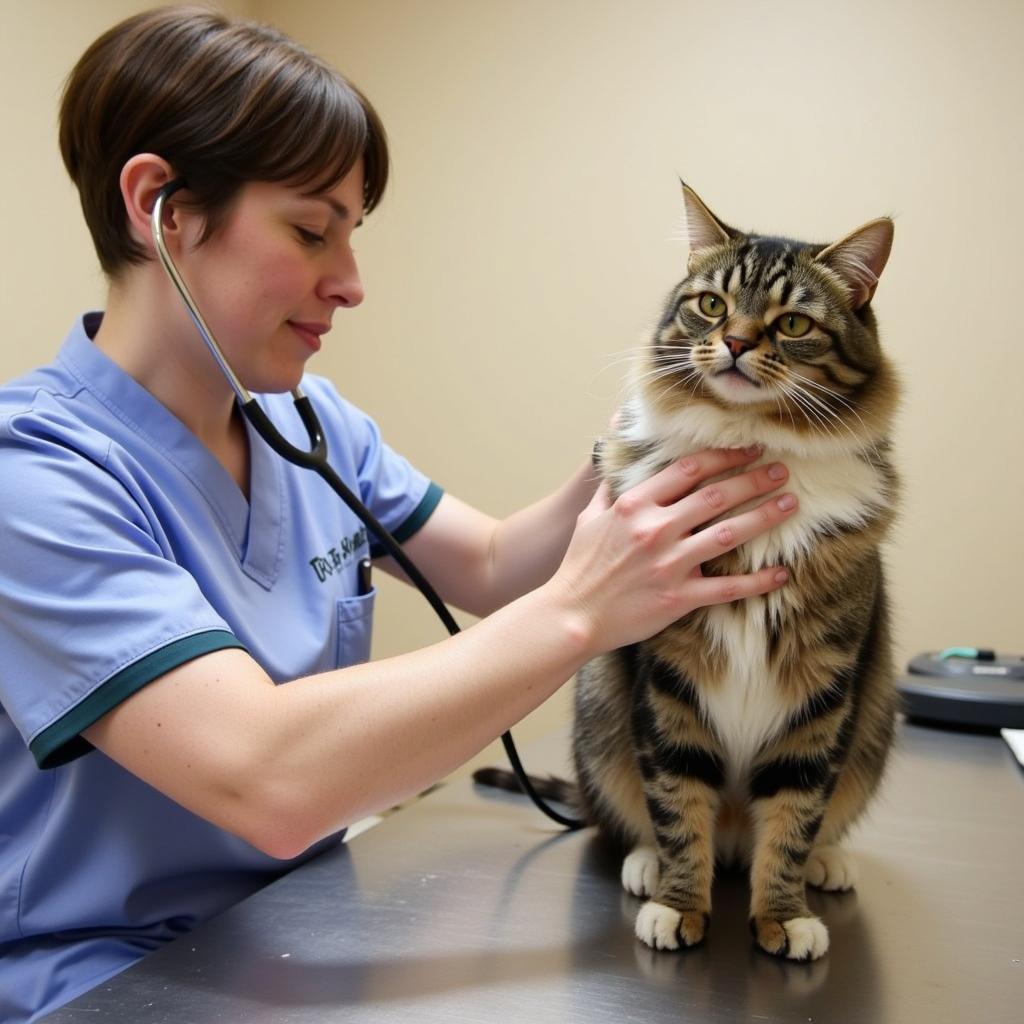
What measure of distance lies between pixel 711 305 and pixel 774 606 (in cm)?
33

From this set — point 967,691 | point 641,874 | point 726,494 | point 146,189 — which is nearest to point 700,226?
point 726,494

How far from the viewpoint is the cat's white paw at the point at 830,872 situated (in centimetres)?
A: 109

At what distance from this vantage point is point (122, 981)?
855 mm

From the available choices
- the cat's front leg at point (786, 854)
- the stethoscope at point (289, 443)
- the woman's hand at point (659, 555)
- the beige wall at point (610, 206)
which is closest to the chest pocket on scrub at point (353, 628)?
the stethoscope at point (289, 443)

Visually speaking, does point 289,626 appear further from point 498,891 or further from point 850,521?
point 850,521

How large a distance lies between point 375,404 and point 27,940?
2059 mm

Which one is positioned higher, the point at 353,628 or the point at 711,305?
the point at 711,305

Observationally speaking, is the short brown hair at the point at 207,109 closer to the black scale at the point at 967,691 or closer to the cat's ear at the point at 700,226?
the cat's ear at the point at 700,226

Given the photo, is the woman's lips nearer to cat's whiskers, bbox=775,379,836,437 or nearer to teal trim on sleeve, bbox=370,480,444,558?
teal trim on sleeve, bbox=370,480,444,558

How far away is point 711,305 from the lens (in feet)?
3.47

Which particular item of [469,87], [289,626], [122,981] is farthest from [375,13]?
[122,981]

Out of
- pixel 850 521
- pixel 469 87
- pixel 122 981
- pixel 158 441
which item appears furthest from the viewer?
pixel 469 87

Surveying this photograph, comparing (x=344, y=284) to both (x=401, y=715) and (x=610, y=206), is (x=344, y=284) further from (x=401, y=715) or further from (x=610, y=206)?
(x=610, y=206)

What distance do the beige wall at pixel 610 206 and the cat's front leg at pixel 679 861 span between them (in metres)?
1.43
